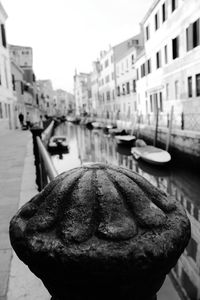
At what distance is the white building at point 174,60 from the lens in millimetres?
17405

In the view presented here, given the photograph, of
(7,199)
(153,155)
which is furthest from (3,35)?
(7,199)

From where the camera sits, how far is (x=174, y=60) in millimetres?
20984

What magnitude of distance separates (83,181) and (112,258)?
33cm

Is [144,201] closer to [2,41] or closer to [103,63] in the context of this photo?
[2,41]

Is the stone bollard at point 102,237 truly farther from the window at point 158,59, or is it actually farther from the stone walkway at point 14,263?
the window at point 158,59

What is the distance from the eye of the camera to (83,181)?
1136 millimetres

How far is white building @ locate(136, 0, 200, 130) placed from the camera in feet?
57.1

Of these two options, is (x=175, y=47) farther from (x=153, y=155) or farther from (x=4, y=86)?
(x=4, y=86)

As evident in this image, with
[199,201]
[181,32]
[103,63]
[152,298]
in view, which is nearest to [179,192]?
[199,201]

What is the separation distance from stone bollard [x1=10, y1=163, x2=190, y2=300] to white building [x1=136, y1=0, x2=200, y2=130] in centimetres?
1343

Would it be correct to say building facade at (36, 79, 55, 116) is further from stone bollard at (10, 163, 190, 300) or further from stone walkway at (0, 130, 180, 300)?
stone bollard at (10, 163, 190, 300)

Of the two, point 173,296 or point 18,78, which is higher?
point 18,78

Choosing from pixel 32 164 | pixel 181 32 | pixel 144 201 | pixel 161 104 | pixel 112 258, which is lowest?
pixel 32 164

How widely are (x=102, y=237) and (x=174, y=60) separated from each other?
21890 mm
